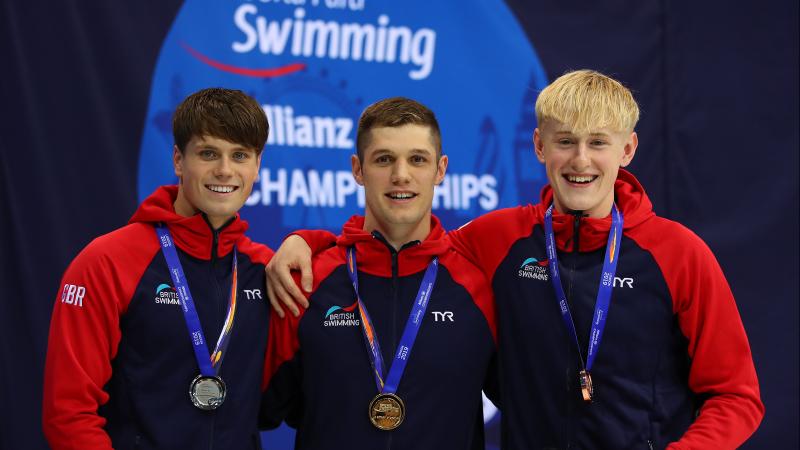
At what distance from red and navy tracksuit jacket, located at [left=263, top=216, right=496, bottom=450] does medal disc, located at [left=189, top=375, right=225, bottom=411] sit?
23 cm

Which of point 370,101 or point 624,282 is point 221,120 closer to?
point 624,282

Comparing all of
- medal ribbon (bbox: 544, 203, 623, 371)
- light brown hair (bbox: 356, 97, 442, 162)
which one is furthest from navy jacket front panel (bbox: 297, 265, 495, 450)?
light brown hair (bbox: 356, 97, 442, 162)

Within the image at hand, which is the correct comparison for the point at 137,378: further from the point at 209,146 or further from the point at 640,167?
the point at 640,167

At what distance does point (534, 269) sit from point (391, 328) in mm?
427

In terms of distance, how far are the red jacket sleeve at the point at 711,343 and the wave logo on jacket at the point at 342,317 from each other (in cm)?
83

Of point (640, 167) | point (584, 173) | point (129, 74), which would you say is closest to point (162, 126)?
point (129, 74)

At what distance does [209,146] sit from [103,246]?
0.39 m

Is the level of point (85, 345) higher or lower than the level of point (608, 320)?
lower

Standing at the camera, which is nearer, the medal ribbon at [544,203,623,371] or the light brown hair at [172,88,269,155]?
the medal ribbon at [544,203,623,371]

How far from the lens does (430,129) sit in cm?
253

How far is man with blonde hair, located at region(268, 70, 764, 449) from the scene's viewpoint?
7.59 ft

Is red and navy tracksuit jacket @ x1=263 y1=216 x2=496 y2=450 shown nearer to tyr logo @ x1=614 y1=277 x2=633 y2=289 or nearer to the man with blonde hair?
the man with blonde hair

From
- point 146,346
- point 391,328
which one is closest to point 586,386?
point 391,328

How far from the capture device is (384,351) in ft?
7.86
